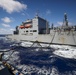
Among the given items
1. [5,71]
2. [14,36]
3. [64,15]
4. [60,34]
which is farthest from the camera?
[14,36]

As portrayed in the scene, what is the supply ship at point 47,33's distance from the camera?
2181 centimetres

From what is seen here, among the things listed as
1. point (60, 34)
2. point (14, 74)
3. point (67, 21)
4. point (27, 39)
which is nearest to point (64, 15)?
point (67, 21)

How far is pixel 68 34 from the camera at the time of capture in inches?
852

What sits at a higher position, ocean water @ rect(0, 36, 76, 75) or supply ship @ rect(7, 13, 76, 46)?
supply ship @ rect(7, 13, 76, 46)

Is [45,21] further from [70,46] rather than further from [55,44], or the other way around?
[70,46]

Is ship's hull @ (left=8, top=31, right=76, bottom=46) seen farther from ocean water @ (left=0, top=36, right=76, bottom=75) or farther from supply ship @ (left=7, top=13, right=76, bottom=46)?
ocean water @ (left=0, top=36, right=76, bottom=75)

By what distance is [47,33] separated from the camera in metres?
29.1

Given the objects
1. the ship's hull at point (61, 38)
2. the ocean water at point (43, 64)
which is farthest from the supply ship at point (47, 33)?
the ocean water at point (43, 64)

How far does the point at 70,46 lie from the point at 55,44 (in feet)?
14.0

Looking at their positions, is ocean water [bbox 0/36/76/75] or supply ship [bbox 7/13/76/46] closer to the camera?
ocean water [bbox 0/36/76/75]

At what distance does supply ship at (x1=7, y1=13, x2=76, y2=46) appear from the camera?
71.6ft

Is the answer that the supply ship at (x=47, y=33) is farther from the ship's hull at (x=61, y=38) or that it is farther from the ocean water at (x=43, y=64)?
the ocean water at (x=43, y=64)

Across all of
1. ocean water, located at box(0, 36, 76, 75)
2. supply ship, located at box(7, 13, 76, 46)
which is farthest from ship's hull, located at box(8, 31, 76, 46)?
ocean water, located at box(0, 36, 76, 75)

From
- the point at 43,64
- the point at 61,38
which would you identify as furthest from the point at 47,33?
the point at 43,64
